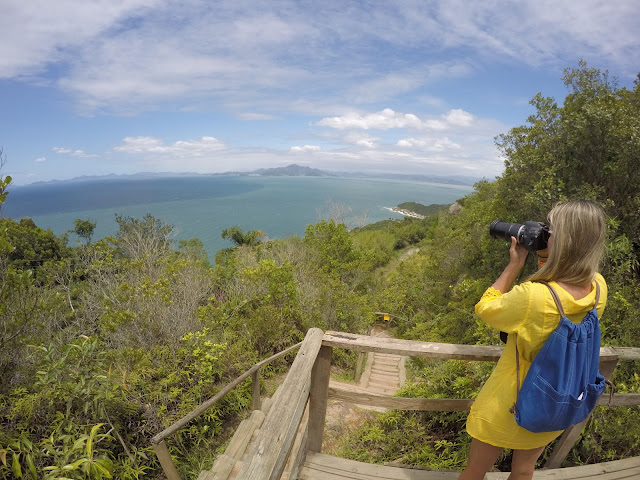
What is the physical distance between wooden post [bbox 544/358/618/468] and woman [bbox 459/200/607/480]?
0.81 m

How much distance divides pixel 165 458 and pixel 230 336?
3.80 meters

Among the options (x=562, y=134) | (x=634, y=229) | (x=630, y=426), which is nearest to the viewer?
(x=630, y=426)

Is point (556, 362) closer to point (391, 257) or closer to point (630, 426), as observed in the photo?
point (630, 426)

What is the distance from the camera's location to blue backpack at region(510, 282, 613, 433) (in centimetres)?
119

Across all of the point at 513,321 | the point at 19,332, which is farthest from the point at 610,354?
the point at 19,332

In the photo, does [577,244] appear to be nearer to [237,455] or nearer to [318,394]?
[318,394]

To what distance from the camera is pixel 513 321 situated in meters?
1.24

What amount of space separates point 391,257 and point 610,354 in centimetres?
2835

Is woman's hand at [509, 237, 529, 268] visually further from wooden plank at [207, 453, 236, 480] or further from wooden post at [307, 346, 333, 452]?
wooden plank at [207, 453, 236, 480]

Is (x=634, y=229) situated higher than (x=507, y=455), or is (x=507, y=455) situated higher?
(x=634, y=229)

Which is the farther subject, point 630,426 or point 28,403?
point 28,403

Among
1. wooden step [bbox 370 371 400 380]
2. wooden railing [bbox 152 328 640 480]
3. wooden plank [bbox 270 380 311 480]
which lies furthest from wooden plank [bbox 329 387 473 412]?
wooden step [bbox 370 371 400 380]

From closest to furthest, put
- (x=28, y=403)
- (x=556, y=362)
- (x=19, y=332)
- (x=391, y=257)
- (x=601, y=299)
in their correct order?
(x=556, y=362) → (x=601, y=299) → (x=28, y=403) → (x=19, y=332) → (x=391, y=257)

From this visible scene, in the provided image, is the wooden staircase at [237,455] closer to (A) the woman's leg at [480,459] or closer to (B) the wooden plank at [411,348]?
(B) the wooden plank at [411,348]
